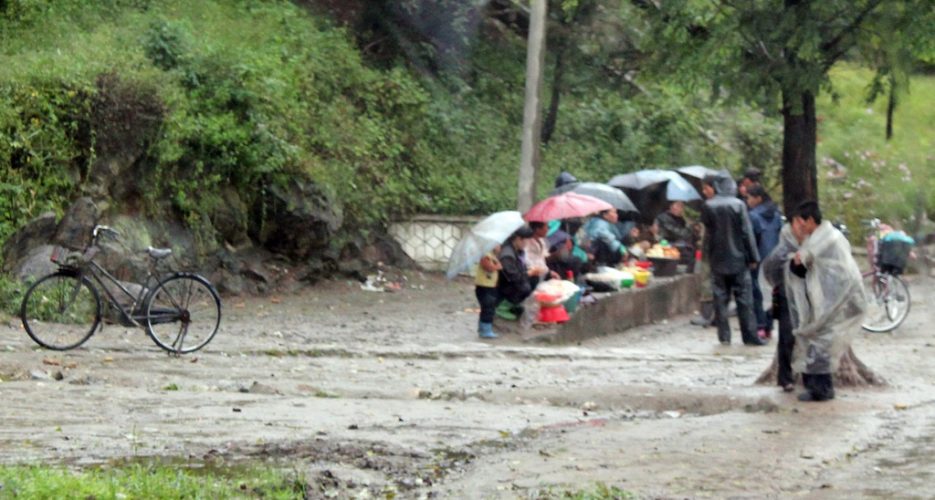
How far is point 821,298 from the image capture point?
11.4 metres

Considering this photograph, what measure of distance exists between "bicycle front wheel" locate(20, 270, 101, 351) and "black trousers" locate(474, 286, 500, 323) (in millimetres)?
4340

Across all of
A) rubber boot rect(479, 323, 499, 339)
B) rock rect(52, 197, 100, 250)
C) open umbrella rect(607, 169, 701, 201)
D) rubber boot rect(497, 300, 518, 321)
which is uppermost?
open umbrella rect(607, 169, 701, 201)

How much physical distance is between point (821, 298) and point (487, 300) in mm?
5743

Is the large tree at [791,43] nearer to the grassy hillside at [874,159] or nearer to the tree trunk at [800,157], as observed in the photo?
the tree trunk at [800,157]

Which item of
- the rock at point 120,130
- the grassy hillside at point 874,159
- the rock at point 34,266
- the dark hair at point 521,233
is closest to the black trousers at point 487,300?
the dark hair at point 521,233

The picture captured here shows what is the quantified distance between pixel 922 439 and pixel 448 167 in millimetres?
16002

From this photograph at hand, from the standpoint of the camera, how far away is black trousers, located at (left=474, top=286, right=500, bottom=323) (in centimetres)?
1647

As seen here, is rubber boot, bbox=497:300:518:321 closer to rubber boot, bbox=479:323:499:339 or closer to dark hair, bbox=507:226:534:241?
rubber boot, bbox=479:323:499:339

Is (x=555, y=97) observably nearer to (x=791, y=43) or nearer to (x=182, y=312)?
(x=791, y=43)

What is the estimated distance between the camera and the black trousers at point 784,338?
11977 millimetres

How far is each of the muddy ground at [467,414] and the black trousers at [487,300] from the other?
285mm

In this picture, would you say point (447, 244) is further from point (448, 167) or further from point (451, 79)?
point (451, 79)

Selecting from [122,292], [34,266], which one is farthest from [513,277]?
[34,266]

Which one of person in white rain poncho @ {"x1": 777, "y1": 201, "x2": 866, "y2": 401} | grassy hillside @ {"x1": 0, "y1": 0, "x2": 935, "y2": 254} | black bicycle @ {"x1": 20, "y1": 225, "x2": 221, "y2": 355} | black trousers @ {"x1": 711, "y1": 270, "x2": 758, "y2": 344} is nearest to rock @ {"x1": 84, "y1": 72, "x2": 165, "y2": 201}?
grassy hillside @ {"x1": 0, "y1": 0, "x2": 935, "y2": 254}
